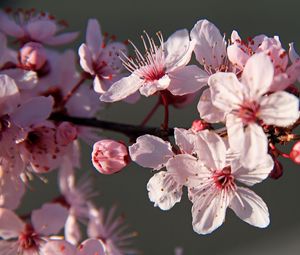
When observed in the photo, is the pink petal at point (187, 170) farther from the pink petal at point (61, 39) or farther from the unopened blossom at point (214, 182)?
the pink petal at point (61, 39)

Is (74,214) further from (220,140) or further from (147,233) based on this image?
(147,233)

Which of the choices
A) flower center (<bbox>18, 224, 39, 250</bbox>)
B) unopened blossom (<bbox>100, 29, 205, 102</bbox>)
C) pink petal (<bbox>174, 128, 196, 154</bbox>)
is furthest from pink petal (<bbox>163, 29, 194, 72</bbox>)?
flower center (<bbox>18, 224, 39, 250</bbox>)

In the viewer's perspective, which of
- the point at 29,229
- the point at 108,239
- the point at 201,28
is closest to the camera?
the point at 201,28

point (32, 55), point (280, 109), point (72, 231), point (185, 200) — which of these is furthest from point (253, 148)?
point (185, 200)

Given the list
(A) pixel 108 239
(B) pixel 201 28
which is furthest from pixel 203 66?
(A) pixel 108 239

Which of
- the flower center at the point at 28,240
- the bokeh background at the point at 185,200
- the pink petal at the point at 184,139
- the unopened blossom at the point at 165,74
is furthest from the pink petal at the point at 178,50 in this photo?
the bokeh background at the point at 185,200

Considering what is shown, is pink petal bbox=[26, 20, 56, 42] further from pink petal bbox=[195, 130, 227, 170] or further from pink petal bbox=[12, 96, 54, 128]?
pink petal bbox=[195, 130, 227, 170]
